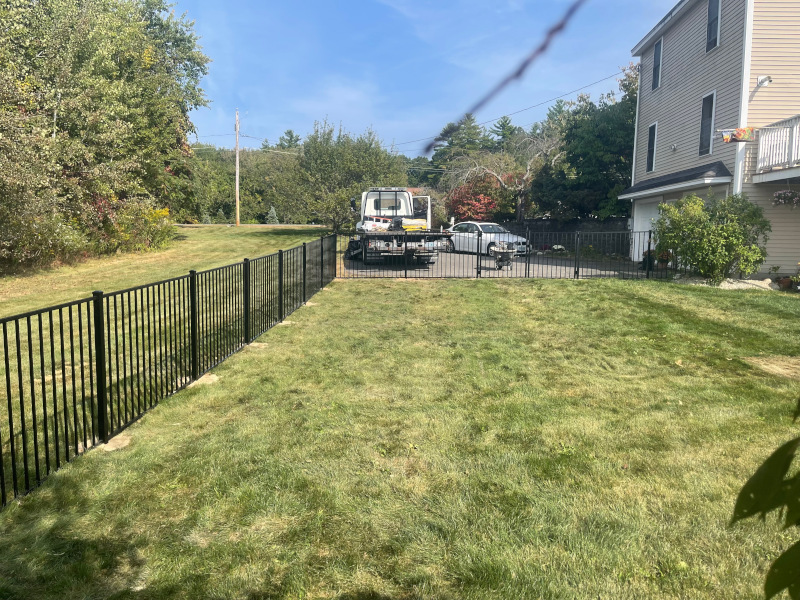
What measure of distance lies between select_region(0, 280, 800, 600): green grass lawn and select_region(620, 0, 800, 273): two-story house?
9.35 metres

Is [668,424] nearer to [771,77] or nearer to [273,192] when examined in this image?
[771,77]

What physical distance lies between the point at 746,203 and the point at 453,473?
1292 centimetres

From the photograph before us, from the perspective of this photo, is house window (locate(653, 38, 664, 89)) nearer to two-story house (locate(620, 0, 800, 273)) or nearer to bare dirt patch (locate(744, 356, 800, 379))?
two-story house (locate(620, 0, 800, 273))

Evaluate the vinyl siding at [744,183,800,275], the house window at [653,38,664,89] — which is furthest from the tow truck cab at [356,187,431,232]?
the house window at [653,38,664,89]

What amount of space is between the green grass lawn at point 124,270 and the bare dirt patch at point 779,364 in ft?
41.2

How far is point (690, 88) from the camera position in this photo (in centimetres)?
1758

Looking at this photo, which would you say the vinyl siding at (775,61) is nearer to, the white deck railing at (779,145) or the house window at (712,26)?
the white deck railing at (779,145)

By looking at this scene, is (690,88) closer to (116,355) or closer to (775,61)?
(775,61)

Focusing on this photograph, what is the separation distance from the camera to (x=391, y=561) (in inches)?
117

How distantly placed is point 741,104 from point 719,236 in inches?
179

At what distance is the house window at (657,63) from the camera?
2011 centimetres

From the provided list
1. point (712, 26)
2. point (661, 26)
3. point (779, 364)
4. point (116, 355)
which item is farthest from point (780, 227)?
point (116, 355)

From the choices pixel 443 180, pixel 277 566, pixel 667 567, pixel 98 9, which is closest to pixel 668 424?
pixel 667 567

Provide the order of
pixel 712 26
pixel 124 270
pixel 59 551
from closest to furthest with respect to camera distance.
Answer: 1. pixel 59 551
2. pixel 712 26
3. pixel 124 270
